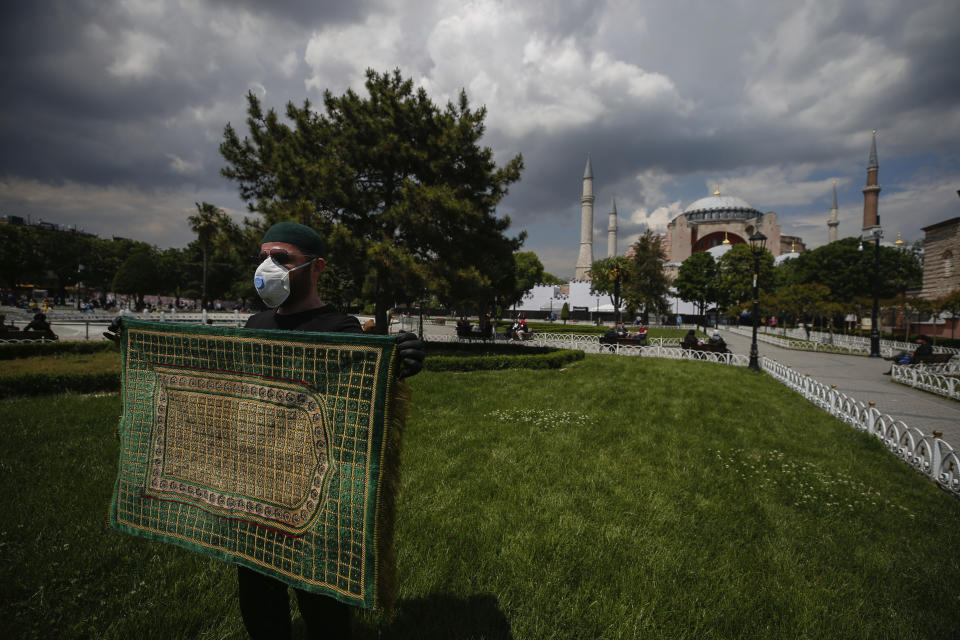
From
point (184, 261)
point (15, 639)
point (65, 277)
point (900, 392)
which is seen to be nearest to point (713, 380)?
point (900, 392)

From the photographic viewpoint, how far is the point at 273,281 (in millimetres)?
2047

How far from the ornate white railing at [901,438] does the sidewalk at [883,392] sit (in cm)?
106

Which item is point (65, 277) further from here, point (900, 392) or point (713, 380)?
point (900, 392)

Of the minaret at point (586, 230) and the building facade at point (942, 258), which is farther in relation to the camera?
the minaret at point (586, 230)

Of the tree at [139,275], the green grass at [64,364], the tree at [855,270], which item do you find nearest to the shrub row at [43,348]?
the green grass at [64,364]

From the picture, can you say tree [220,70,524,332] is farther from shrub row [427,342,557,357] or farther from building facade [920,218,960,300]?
building facade [920,218,960,300]

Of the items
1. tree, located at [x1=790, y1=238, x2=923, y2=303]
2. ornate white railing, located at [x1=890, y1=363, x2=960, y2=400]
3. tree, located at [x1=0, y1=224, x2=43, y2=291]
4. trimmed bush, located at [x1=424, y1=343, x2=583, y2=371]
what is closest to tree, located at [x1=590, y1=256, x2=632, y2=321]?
tree, located at [x1=790, y1=238, x2=923, y2=303]

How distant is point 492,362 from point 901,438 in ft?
31.0

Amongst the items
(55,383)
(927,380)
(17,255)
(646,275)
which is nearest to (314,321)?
(55,383)

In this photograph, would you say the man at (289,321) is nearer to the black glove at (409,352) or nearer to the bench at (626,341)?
the black glove at (409,352)

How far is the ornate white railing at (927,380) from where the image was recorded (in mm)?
10875

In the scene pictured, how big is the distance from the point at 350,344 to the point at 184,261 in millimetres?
76680

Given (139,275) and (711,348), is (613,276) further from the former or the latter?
(139,275)

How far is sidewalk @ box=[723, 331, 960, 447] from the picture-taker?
8.41 m
